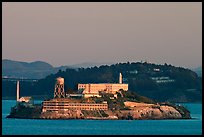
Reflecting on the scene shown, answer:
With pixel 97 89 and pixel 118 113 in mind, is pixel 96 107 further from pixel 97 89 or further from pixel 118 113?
pixel 97 89

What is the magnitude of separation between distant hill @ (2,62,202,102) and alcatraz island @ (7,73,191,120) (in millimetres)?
40038

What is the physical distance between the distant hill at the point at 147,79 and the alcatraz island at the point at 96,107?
40.0 m

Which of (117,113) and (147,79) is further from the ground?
(147,79)

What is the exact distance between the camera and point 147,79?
11656cm

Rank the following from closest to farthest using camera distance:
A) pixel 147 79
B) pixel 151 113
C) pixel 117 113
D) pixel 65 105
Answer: pixel 65 105
pixel 117 113
pixel 151 113
pixel 147 79

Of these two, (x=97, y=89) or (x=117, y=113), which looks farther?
(x=97, y=89)

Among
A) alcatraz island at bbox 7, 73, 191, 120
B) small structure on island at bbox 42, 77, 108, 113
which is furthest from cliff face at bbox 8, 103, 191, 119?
small structure on island at bbox 42, 77, 108, 113

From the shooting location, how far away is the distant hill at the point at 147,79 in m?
116

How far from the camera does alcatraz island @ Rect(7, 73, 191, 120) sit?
67.1m

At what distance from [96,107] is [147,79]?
161ft

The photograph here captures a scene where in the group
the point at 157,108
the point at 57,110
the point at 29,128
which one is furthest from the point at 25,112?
the point at 29,128

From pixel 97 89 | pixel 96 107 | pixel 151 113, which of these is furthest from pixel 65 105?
pixel 97 89

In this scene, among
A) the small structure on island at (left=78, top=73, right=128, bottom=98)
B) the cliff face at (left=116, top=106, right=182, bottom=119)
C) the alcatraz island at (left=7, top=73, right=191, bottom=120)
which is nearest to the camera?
the alcatraz island at (left=7, top=73, right=191, bottom=120)

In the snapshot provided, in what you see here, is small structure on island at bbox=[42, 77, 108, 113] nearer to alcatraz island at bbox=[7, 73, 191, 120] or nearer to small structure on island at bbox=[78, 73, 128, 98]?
alcatraz island at bbox=[7, 73, 191, 120]
